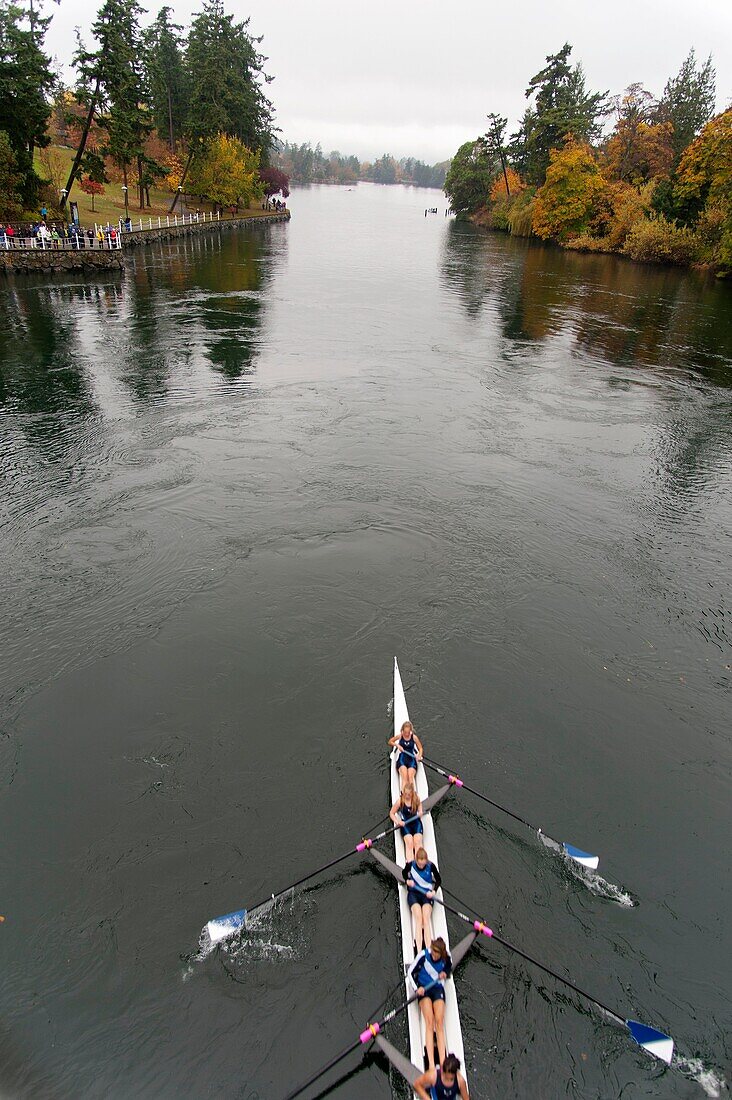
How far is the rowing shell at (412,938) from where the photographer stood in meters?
7.74

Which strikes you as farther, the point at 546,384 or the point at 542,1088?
the point at 546,384

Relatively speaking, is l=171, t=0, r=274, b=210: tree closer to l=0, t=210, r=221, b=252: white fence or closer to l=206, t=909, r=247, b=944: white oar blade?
l=0, t=210, r=221, b=252: white fence

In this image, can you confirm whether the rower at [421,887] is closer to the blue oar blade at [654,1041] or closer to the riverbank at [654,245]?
the blue oar blade at [654,1041]

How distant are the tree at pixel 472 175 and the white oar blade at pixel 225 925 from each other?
13334 cm

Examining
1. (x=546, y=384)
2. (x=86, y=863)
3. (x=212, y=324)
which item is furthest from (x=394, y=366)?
(x=86, y=863)

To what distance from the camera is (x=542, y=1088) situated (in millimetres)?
7801

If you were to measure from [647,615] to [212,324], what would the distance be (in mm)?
34387

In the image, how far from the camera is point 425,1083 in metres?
7.21

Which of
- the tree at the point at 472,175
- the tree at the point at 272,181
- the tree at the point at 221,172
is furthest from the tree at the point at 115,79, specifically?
the tree at the point at 472,175

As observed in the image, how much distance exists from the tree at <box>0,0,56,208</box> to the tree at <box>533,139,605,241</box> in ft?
217

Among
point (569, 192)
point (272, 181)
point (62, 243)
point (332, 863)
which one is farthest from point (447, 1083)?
point (272, 181)

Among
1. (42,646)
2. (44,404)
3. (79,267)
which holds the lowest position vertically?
(42,646)

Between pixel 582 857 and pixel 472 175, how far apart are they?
136337 mm

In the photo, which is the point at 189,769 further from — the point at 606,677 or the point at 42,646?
the point at 606,677
